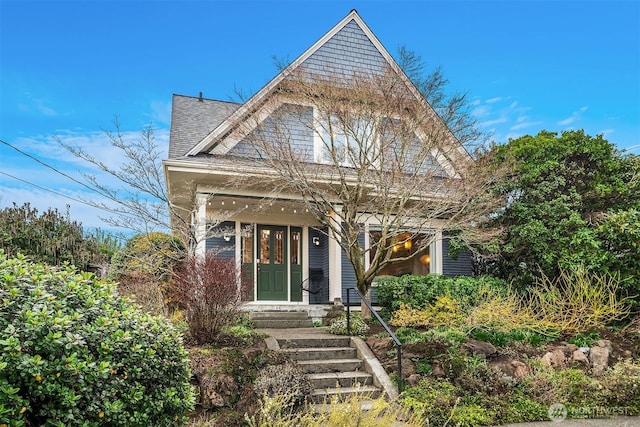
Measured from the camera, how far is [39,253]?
1221cm

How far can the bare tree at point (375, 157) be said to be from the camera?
9.09 metres

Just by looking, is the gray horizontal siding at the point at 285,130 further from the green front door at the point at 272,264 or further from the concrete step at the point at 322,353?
the concrete step at the point at 322,353

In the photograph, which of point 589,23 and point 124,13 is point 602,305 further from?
point 124,13

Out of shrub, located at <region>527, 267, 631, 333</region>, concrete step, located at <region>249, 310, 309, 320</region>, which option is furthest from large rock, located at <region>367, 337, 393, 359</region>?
shrub, located at <region>527, 267, 631, 333</region>

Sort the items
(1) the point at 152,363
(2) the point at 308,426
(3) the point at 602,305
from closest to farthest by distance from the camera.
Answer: (1) the point at 152,363, (2) the point at 308,426, (3) the point at 602,305

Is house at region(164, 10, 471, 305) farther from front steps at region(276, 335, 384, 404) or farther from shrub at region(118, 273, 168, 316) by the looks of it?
front steps at region(276, 335, 384, 404)

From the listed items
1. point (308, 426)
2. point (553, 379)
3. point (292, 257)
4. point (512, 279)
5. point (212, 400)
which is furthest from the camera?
point (292, 257)

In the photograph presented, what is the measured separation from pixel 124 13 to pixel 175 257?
5802 mm

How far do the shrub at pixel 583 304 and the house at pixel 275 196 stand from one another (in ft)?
8.08

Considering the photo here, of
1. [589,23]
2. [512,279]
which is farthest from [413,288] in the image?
[589,23]

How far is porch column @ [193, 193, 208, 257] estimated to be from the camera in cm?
991

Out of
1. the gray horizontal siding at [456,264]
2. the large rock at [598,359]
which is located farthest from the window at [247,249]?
the large rock at [598,359]

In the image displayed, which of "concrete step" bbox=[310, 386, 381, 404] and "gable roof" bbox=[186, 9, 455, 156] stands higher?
"gable roof" bbox=[186, 9, 455, 156]

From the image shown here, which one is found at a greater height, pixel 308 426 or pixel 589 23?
pixel 589 23
